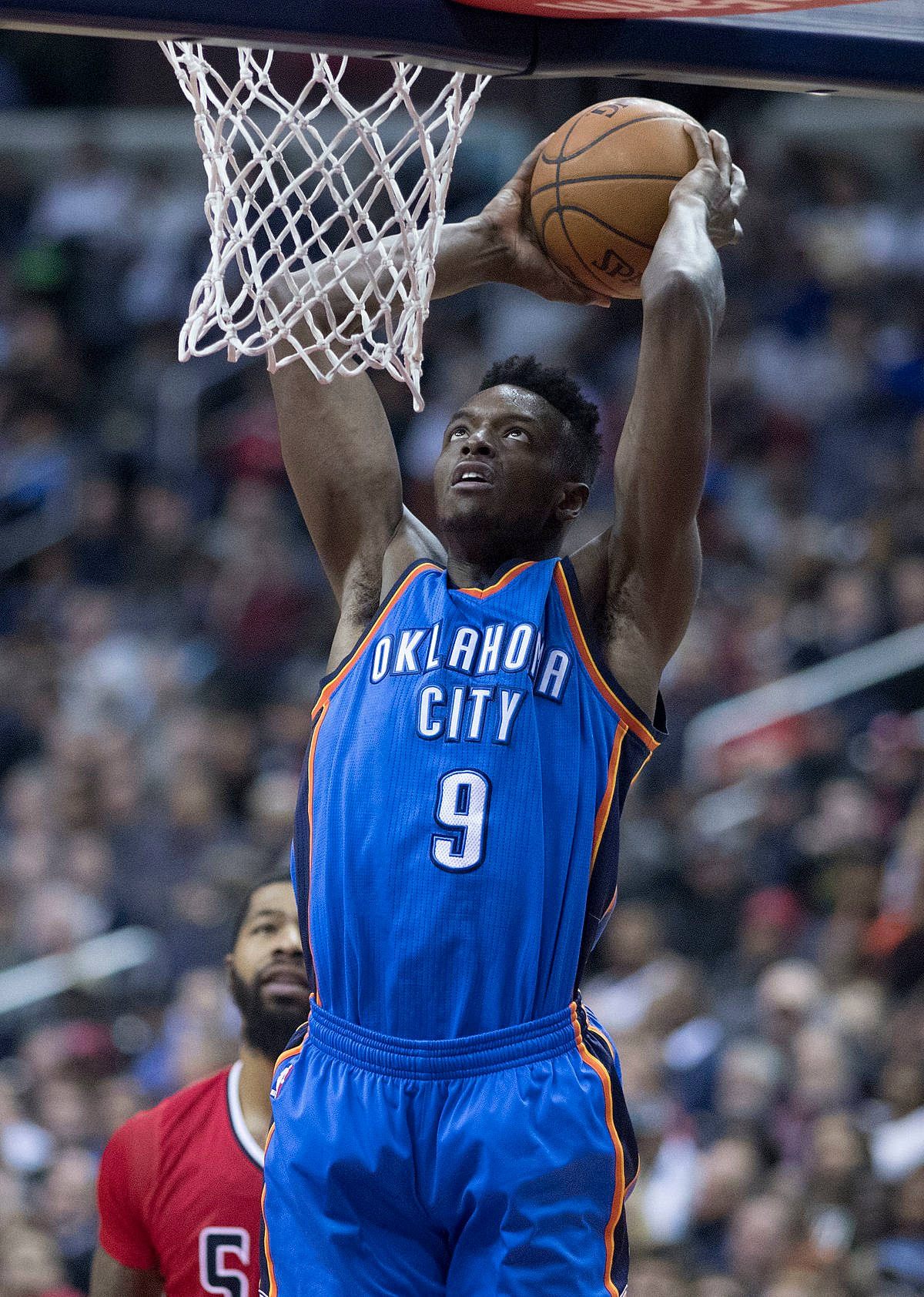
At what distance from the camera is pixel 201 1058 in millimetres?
6379

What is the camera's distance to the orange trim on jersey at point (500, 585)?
10.3 feet

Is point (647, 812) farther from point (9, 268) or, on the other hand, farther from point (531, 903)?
point (9, 268)

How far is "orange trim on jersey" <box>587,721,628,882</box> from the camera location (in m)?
3.00

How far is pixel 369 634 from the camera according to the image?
318 cm

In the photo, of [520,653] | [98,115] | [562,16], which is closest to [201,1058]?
[520,653]

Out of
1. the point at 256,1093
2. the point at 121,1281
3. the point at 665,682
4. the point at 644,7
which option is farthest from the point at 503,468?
the point at 665,682

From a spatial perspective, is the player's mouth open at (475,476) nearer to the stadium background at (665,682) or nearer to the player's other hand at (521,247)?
the player's other hand at (521,247)

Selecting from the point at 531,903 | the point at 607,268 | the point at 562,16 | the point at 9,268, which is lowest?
the point at 9,268

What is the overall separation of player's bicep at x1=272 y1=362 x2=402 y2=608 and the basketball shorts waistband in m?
0.85

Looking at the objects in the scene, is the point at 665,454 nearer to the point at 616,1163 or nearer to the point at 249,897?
the point at 616,1163

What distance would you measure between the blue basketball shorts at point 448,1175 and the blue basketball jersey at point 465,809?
7cm

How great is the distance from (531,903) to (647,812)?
4.89 meters

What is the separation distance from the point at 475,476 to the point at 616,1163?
3.87 ft

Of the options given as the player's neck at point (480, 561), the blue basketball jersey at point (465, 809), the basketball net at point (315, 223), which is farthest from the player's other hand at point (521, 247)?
the blue basketball jersey at point (465, 809)
